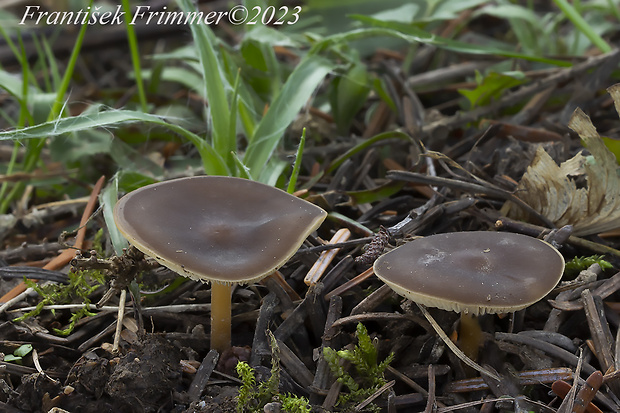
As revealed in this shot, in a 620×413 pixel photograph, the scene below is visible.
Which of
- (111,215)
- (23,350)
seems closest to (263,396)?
(23,350)

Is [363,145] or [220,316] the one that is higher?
[363,145]

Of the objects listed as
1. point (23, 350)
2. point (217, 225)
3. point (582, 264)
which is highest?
point (217, 225)

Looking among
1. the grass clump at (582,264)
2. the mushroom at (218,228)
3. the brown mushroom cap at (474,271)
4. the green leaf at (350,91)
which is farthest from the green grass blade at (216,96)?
the grass clump at (582,264)

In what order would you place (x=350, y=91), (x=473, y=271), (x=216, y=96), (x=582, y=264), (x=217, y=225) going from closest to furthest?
(x=473, y=271), (x=217, y=225), (x=582, y=264), (x=216, y=96), (x=350, y=91)

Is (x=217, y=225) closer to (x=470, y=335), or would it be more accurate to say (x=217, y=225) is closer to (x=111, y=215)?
(x=111, y=215)

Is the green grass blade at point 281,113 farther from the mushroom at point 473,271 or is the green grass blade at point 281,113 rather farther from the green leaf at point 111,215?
the mushroom at point 473,271

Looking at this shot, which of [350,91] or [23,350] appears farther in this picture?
[350,91]

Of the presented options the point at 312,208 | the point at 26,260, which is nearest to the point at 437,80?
the point at 312,208
